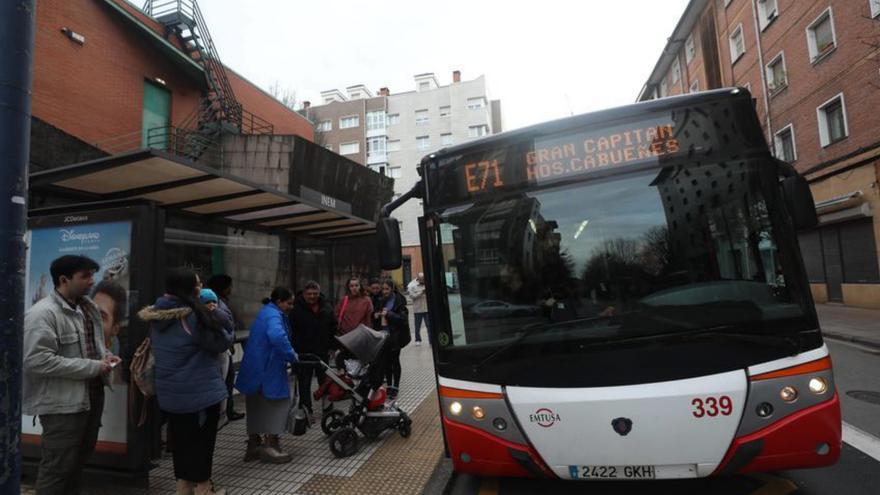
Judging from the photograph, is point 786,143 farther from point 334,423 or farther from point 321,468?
point 321,468

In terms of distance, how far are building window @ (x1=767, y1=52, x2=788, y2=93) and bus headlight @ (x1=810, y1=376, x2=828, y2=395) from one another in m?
20.9

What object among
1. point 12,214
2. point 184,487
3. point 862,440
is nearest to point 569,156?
point 12,214

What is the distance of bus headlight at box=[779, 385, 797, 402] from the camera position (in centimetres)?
273

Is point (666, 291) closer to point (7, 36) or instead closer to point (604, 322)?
point (604, 322)

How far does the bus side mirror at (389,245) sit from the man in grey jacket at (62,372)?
1964 mm

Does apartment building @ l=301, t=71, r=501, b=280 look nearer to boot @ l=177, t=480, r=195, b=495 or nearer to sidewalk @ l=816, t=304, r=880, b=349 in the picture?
sidewalk @ l=816, t=304, r=880, b=349

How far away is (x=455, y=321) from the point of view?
328cm

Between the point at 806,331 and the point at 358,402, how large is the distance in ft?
12.3

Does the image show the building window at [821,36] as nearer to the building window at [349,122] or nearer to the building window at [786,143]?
the building window at [786,143]

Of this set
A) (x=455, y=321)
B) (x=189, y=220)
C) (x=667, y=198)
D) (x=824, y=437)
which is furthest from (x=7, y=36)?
(x=189, y=220)

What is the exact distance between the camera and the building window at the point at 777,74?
18.7 m

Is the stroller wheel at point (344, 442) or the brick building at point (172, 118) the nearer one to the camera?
the stroller wheel at point (344, 442)

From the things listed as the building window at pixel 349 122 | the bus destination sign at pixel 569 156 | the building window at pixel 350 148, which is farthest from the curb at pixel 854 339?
the building window at pixel 349 122

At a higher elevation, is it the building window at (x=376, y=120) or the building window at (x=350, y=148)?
the building window at (x=376, y=120)
